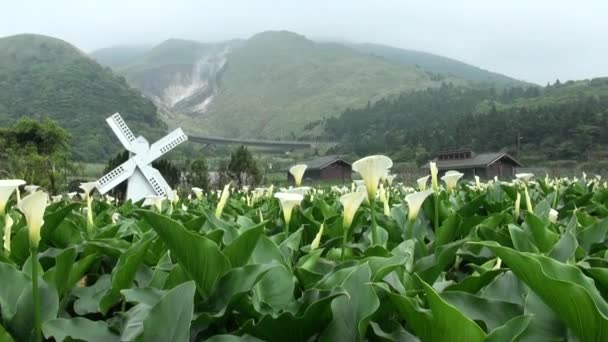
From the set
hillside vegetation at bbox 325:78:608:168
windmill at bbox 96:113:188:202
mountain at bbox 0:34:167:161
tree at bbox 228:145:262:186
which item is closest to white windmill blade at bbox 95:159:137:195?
windmill at bbox 96:113:188:202

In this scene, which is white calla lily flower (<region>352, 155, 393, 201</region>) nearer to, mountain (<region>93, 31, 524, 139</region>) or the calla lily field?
the calla lily field

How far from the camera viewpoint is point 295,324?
3.82ft

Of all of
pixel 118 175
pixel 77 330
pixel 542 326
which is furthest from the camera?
pixel 118 175

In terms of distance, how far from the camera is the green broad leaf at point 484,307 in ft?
3.81

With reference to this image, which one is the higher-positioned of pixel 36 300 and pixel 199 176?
pixel 36 300

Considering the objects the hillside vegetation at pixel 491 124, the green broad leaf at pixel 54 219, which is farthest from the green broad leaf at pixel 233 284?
the hillside vegetation at pixel 491 124

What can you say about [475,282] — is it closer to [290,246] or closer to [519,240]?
[519,240]

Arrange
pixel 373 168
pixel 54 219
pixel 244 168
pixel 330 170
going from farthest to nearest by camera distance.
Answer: pixel 330 170, pixel 244 168, pixel 54 219, pixel 373 168

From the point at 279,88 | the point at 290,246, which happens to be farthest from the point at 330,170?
the point at 279,88

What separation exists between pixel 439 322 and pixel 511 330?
5.5 inches

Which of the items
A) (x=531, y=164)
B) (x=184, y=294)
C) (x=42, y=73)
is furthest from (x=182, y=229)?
(x=42, y=73)

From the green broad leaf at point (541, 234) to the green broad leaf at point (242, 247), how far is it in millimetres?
939

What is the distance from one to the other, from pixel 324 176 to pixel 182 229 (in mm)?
51920

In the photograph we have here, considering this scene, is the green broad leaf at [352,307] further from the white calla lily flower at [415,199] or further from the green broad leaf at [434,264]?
the white calla lily flower at [415,199]
